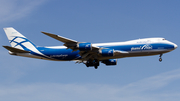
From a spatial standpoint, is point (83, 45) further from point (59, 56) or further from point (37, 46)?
point (37, 46)

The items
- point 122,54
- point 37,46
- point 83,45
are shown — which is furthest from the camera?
point 37,46

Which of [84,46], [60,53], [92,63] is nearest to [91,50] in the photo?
[84,46]

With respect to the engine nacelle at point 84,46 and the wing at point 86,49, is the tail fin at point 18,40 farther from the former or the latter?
the engine nacelle at point 84,46

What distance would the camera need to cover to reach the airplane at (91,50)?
39.1 meters

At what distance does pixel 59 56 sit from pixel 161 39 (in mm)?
18012

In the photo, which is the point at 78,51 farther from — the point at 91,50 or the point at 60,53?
the point at 91,50

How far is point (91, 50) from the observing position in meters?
39.2

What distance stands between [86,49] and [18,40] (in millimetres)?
15814

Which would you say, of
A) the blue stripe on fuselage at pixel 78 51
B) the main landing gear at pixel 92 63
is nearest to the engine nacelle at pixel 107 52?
the blue stripe on fuselage at pixel 78 51

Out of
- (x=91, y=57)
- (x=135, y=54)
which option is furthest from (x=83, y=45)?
(x=135, y=54)

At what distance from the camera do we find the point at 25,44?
4641 cm

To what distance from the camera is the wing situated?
37287 millimetres

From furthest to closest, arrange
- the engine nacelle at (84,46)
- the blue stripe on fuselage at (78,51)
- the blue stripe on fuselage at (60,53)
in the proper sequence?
the blue stripe on fuselage at (60,53)
the blue stripe on fuselage at (78,51)
the engine nacelle at (84,46)

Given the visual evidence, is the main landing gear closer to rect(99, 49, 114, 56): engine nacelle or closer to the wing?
the wing
